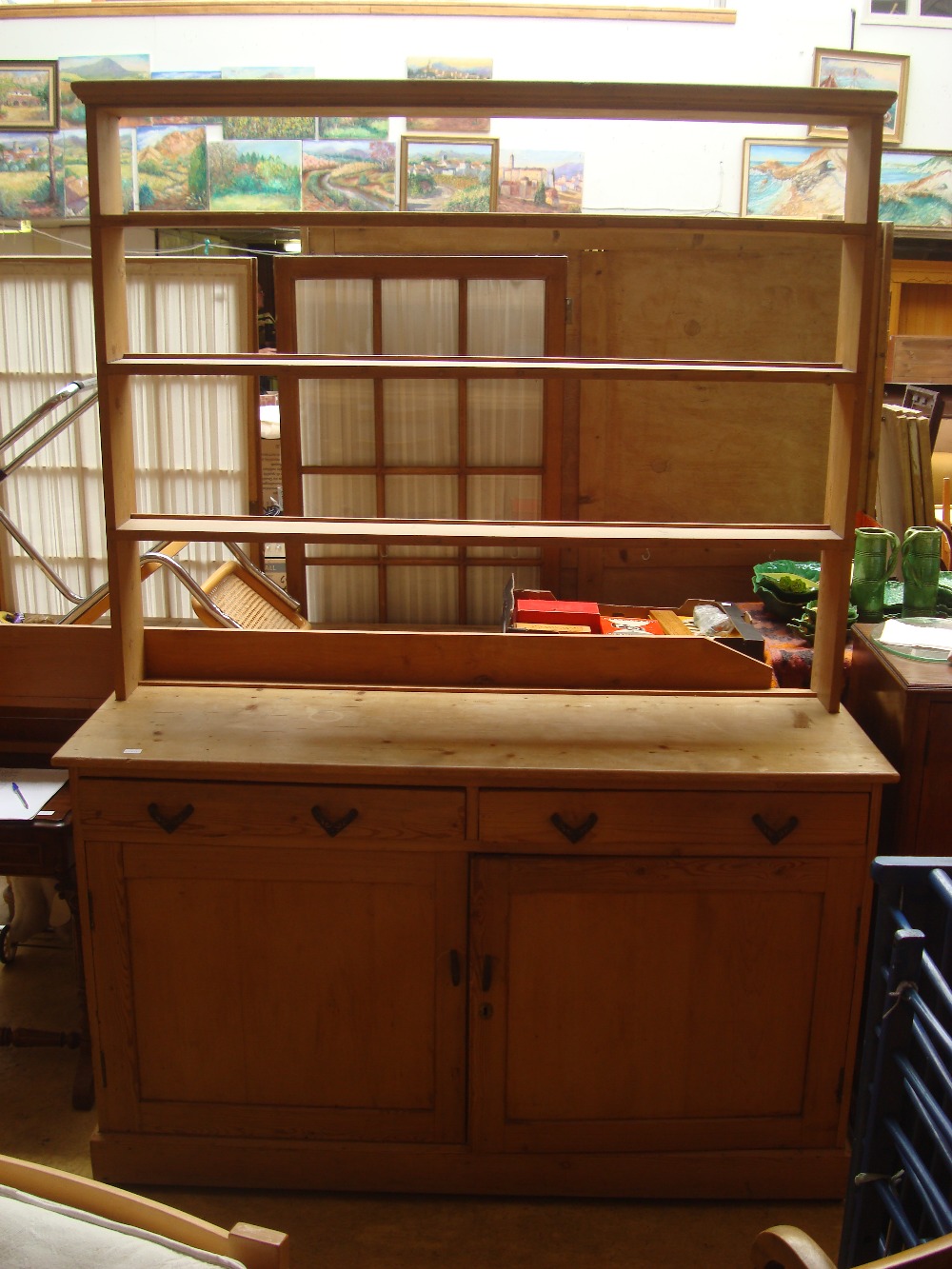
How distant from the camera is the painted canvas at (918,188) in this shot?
7012 mm

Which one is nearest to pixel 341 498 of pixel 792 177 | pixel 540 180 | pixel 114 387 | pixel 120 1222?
pixel 114 387

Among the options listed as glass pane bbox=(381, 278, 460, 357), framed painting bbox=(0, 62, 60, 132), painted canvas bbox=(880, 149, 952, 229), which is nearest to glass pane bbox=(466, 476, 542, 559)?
glass pane bbox=(381, 278, 460, 357)

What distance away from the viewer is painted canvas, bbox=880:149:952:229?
7.01m

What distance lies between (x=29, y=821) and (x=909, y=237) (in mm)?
6892

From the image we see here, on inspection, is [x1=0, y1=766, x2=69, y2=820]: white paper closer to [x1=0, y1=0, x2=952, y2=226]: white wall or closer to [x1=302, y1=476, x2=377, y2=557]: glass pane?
[x1=302, y1=476, x2=377, y2=557]: glass pane

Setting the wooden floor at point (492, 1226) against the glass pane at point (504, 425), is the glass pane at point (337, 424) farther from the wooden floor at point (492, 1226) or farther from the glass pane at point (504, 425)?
the wooden floor at point (492, 1226)

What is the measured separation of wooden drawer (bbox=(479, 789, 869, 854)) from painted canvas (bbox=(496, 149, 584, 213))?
18.3ft

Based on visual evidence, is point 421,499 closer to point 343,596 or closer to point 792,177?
point 343,596

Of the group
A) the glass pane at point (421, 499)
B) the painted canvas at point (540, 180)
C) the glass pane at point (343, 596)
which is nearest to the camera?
the glass pane at point (421, 499)

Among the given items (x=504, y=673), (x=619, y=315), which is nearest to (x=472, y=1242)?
(x=504, y=673)

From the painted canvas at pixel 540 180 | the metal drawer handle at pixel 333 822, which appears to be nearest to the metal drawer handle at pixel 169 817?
the metal drawer handle at pixel 333 822

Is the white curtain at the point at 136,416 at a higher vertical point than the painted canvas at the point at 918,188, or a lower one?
lower

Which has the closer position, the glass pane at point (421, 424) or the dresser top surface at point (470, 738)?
the dresser top surface at point (470, 738)

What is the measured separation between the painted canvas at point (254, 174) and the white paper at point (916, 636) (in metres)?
5.56
